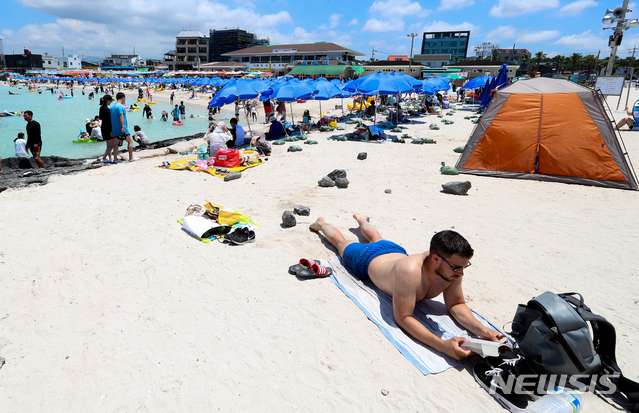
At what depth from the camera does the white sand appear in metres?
2.33

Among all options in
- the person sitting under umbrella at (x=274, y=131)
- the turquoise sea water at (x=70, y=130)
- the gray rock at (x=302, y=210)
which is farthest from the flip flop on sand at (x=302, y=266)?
the turquoise sea water at (x=70, y=130)

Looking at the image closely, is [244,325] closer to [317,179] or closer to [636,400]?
[636,400]

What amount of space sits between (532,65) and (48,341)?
319ft

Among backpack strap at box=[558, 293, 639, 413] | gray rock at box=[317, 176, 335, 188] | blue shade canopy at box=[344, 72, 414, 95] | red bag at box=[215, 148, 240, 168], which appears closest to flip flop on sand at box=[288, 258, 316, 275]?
backpack strap at box=[558, 293, 639, 413]

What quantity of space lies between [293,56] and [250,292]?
72199 millimetres

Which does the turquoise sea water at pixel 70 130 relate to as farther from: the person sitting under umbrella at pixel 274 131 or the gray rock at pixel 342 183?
the gray rock at pixel 342 183

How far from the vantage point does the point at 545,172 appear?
685cm

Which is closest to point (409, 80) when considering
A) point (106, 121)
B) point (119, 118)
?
point (119, 118)

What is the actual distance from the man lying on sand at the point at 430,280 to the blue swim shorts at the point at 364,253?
11mm

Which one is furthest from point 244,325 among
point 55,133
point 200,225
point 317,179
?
point 55,133

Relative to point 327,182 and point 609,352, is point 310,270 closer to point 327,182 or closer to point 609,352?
point 609,352

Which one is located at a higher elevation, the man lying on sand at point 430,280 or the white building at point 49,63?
the white building at point 49,63

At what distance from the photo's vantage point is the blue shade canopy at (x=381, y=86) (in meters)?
12.4

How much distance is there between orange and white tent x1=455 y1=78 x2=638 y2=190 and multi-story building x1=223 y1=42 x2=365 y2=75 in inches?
2325
